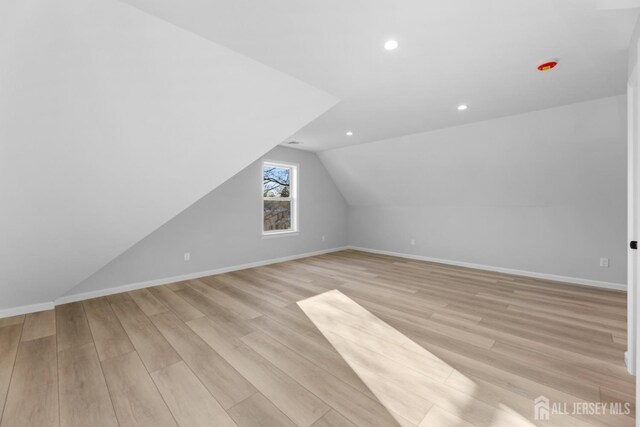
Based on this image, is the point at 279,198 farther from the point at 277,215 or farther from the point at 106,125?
the point at 106,125

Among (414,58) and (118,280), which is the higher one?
(414,58)

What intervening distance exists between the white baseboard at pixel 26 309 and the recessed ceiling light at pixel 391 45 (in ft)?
14.3

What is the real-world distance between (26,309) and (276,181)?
3867 millimetres

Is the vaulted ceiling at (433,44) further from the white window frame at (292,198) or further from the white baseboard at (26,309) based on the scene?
the white baseboard at (26,309)

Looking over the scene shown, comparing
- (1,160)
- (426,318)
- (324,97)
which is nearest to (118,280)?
(1,160)

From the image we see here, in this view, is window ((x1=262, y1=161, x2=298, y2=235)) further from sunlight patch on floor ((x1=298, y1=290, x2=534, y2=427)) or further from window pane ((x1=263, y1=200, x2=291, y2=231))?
sunlight patch on floor ((x1=298, y1=290, x2=534, y2=427))

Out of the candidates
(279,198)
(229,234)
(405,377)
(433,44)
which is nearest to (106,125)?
(433,44)

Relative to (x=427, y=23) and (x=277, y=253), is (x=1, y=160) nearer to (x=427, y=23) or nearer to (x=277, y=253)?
(x=427, y=23)

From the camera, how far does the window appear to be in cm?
520

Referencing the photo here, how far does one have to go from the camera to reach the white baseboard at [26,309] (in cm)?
273

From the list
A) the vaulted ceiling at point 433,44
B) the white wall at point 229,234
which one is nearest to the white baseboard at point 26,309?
the white wall at point 229,234

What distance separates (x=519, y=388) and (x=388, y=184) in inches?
168

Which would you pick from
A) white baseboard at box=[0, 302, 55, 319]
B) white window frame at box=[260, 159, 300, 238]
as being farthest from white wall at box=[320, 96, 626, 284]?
white baseboard at box=[0, 302, 55, 319]

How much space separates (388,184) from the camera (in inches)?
218
